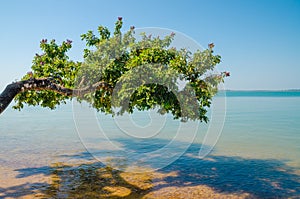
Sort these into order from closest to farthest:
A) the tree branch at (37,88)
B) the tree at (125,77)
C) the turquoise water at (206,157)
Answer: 1. the tree branch at (37,88)
2. the tree at (125,77)
3. the turquoise water at (206,157)

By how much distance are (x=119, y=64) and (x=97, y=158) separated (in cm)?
870

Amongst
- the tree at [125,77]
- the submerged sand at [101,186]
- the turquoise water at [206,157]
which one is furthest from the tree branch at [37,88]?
the submerged sand at [101,186]

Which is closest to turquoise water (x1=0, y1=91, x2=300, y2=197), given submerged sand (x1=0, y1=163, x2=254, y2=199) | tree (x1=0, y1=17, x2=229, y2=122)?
submerged sand (x1=0, y1=163, x2=254, y2=199)

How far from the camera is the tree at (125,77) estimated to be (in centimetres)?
963

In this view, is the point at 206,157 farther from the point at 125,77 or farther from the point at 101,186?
the point at 125,77

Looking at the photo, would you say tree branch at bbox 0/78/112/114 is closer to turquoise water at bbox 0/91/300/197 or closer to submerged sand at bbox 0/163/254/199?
turquoise water at bbox 0/91/300/197

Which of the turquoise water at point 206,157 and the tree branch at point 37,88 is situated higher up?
the tree branch at point 37,88

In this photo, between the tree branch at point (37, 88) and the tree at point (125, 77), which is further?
the tree at point (125, 77)

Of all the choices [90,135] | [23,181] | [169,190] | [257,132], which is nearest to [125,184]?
[169,190]

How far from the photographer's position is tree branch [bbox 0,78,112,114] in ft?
27.9

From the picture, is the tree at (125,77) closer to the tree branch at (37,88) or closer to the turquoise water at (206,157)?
the tree branch at (37,88)

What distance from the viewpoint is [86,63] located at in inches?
469

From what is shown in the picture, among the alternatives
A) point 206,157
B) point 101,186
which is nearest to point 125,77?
point 101,186

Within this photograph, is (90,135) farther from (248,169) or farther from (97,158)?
(248,169)
